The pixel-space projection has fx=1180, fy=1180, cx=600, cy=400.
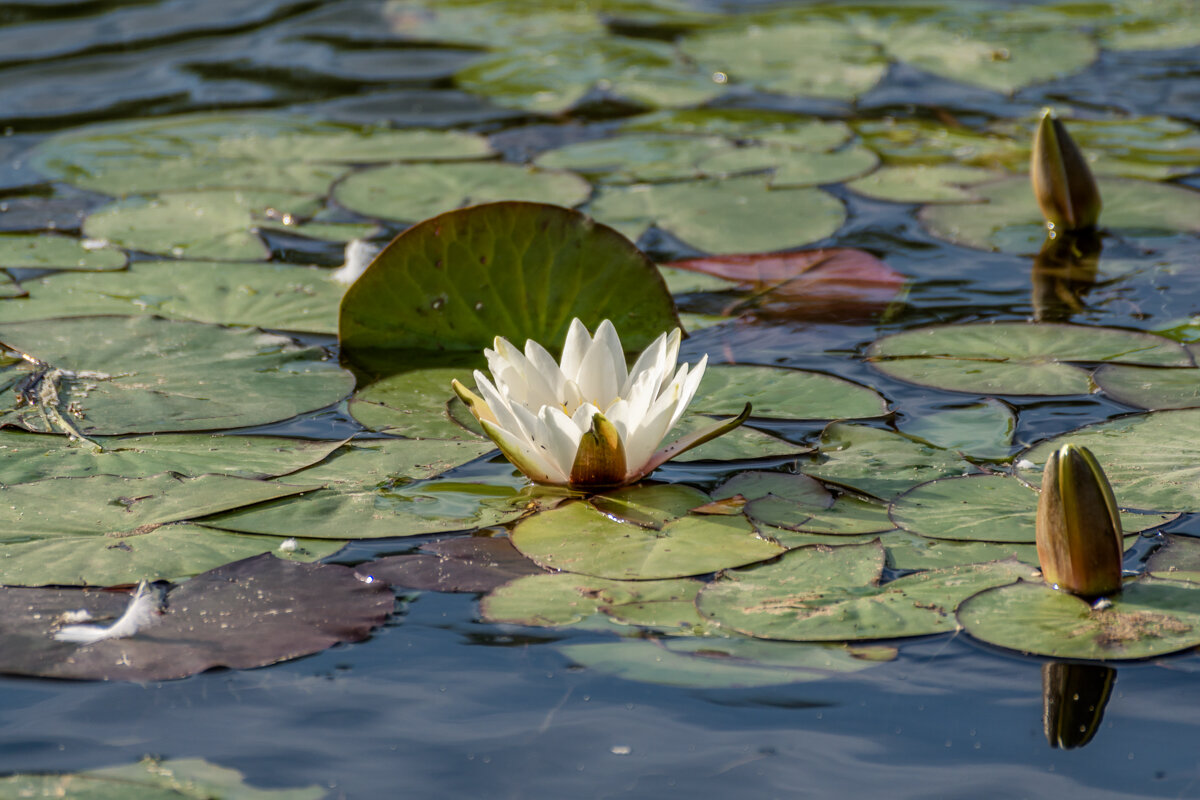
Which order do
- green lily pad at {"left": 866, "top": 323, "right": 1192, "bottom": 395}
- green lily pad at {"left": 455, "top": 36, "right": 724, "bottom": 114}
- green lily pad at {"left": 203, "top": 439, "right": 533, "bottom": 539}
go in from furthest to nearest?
1. green lily pad at {"left": 455, "top": 36, "right": 724, "bottom": 114}
2. green lily pad at {"left": 866, "top": 323, "right": 1192, "bottom": 395}
3. green lily pad at {"left": 203, "top": 439, "right": 533, "bottom": 539}

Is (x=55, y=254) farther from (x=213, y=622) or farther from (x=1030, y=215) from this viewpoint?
(x=1030, y=215)

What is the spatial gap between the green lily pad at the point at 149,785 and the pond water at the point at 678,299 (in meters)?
0.02

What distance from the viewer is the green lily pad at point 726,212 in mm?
3316

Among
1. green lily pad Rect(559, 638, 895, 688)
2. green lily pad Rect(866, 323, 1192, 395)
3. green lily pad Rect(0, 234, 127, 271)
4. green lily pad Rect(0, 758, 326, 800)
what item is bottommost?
green lily pad Rect(0, 758, 326, 800)

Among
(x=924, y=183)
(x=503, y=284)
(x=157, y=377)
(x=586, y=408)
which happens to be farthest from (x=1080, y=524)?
(x=924, y=183)

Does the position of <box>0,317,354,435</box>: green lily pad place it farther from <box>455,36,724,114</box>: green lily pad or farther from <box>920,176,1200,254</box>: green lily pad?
<box>455,36,724,114</box>: green lily pad

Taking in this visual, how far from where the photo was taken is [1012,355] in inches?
101

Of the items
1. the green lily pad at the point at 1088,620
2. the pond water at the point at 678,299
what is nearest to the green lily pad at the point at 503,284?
the pond water at the point at 678,299

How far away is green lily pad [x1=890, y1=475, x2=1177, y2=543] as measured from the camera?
1.89m

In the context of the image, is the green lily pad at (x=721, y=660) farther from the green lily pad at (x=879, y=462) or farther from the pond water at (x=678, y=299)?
the green lily pad at (x=879, y=462)

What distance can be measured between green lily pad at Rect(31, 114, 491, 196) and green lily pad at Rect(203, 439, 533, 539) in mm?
1825

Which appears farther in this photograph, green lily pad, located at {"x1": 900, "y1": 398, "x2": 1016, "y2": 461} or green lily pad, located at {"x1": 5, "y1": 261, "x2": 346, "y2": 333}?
green lily pad, located at {"x1": 5, "y1": 261, "x2": 346, "y2": 333}

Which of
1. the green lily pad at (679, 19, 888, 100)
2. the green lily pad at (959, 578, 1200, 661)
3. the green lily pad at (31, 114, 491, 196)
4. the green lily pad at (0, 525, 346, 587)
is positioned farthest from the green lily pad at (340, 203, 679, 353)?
the green lily pad at (679, 19, 888, 100)

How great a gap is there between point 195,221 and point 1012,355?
2.30 meters
